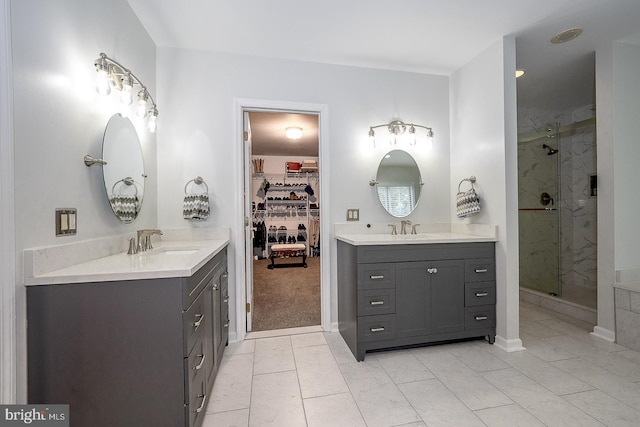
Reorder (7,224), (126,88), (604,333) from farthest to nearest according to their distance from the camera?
(604,333) < (126,88) < (7,224)

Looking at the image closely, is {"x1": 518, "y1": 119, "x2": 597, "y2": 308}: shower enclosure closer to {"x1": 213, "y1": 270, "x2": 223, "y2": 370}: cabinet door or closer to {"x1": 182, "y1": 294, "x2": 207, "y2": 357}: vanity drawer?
{"x1": 213, "y1": 270, "x2": 223, "y2": 370}: cabinet door

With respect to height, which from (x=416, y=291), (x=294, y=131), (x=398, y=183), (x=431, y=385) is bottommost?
(x=431, y=385)

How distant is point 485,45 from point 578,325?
279 centimetres

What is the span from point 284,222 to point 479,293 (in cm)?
493

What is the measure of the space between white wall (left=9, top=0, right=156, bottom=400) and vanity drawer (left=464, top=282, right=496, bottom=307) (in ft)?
8.62

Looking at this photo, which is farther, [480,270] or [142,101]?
[480,270]

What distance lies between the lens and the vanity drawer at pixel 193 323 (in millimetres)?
1151

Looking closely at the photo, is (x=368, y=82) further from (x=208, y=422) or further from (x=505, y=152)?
(x=208, y=422)

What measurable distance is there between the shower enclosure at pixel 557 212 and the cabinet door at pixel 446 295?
6.42ft

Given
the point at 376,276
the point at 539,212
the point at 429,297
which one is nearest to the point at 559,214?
the point at 539,212

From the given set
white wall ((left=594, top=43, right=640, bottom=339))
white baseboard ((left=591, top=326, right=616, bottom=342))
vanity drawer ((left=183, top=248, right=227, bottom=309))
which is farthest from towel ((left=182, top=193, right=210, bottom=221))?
white baseboard ((left=591, top=326, right=616, bottom=342))

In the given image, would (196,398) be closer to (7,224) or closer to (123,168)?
(7,224)

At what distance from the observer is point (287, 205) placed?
21.7 feet

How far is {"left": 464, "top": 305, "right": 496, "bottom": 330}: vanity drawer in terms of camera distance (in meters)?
2.25
